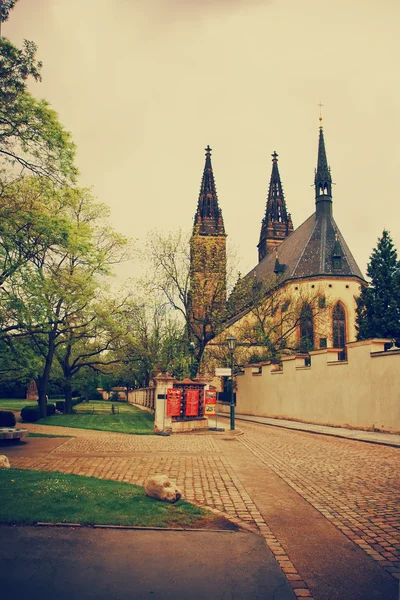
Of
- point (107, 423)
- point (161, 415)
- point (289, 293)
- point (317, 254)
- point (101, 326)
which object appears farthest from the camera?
point (317, 254)

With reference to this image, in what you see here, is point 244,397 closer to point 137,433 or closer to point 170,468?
point 137,433

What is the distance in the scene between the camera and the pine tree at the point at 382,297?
112ft

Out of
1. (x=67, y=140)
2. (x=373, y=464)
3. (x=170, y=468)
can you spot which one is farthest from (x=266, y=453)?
(x=67, y=140)

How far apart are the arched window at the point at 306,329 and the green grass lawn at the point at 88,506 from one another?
3170cm

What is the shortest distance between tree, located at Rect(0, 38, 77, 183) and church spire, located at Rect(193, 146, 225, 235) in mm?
48651

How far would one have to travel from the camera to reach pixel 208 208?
6644 centimetres

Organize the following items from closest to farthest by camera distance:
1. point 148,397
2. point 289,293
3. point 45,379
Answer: point 45,379 < point 148,397 < point 289,293

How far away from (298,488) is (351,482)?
47.6 inches

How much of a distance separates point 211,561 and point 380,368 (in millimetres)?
15323

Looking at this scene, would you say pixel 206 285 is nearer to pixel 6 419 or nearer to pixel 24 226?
pixel 6 419

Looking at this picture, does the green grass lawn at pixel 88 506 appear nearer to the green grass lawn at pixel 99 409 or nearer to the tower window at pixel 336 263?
the green grass lawn at pixel 99 409

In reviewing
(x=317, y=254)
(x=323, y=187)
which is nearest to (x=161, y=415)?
(x=317, y=254)

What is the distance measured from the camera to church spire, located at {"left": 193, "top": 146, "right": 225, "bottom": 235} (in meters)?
64.9

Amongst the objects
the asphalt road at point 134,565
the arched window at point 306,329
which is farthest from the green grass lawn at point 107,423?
the arched window at point 306,329
